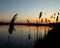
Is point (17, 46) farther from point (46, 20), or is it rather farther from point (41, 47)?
point (46, 20)

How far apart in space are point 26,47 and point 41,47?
1807mm

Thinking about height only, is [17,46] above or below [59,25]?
below

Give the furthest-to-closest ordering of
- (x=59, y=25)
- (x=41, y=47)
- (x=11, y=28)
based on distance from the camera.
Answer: (x=59, y=25) → (x=41, y=47) → (x=11, y=28)

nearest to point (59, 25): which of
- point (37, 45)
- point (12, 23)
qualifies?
point (37, 45)

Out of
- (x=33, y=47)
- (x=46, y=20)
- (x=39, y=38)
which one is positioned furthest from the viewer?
(x=46, y=20)

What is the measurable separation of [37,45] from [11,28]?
5.22 m

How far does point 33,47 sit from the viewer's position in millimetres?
15070

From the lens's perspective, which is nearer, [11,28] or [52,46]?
[11,28]

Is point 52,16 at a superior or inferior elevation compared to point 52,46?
superior

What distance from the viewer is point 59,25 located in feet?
68.9

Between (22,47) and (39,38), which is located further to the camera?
(39,38)

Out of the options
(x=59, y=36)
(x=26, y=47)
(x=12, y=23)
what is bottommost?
(x=26, y=47)

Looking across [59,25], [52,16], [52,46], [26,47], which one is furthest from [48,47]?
[59,25]

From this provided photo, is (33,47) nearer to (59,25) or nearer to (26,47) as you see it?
(26,47)
